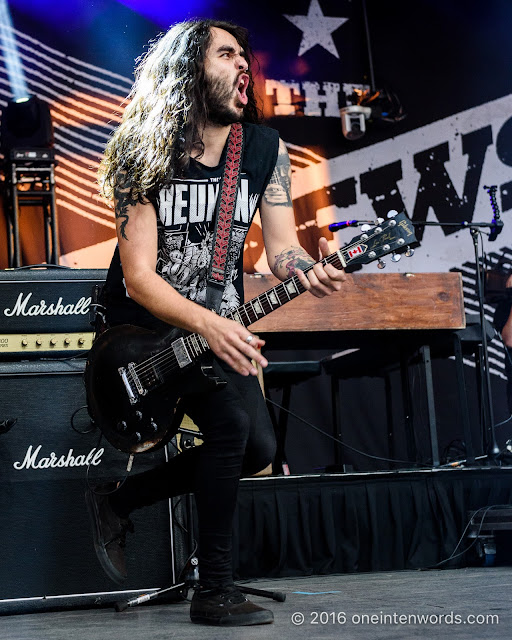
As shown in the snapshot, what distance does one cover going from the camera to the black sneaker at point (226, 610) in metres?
2.09

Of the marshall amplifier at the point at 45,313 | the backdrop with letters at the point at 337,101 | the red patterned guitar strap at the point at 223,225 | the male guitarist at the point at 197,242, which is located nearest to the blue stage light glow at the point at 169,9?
the backdrop with letters at the point at 337,101

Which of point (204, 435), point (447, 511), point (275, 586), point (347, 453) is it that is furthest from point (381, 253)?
point (347, 453)

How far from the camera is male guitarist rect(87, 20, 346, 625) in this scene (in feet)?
7.42

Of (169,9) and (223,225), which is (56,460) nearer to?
(223,225)

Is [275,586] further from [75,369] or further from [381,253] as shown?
[381,253]

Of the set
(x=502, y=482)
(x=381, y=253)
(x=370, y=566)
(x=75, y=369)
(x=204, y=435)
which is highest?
(x=381, y=253)

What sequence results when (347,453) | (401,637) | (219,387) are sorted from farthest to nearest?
(347,453)
(219,387)
(401,637)

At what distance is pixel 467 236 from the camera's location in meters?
5.92

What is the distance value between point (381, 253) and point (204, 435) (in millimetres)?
706

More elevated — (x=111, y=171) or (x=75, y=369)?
(x=111, y=171)

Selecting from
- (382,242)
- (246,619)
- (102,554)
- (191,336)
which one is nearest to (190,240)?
(191,336)

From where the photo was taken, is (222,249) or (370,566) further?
(370,566)

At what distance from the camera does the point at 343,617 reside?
2.09 meters

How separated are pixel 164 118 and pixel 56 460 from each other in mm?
1158
